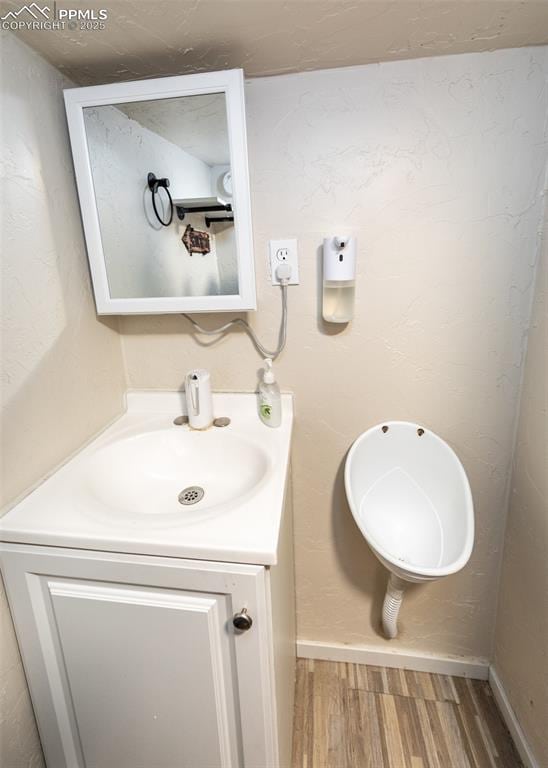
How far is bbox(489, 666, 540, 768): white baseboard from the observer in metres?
1.11

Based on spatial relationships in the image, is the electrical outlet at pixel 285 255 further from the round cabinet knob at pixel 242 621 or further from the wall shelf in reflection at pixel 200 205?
the round cabinet knob at pixel 242 621

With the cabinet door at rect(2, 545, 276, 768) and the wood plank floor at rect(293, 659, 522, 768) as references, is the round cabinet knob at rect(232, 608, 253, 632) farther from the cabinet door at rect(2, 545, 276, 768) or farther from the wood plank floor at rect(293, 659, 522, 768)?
the wood plank floor at rect(293, 659, 522, 768)

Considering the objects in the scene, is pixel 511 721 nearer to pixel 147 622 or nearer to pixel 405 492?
pixel 405 492

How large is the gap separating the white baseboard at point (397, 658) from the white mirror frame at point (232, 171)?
4.16ft

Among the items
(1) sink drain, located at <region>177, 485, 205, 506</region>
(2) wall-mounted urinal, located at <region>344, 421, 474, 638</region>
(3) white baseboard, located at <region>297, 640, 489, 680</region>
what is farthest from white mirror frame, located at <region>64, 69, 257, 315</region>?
(3) white baseboard, located at <region>297, 640, 489, 680</region>

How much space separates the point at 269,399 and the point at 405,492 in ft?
1.76

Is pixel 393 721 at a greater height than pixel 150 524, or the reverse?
pixel 150 524

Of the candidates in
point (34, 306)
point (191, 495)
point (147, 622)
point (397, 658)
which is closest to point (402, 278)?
point (191, 495)

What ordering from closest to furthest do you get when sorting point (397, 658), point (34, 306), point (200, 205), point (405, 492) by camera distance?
point (34, 306), point (200, 205), point (405, 492), point (397, 658)

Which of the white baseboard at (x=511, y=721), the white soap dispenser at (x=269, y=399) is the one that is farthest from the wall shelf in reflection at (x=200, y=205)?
the white baseboard at (x=511, y=721)

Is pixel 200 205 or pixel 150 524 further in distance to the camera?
pixel 200 205

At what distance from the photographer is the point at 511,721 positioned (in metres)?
1.20

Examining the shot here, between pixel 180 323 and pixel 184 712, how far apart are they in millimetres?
959

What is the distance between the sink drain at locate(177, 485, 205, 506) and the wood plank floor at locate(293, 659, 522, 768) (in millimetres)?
864
